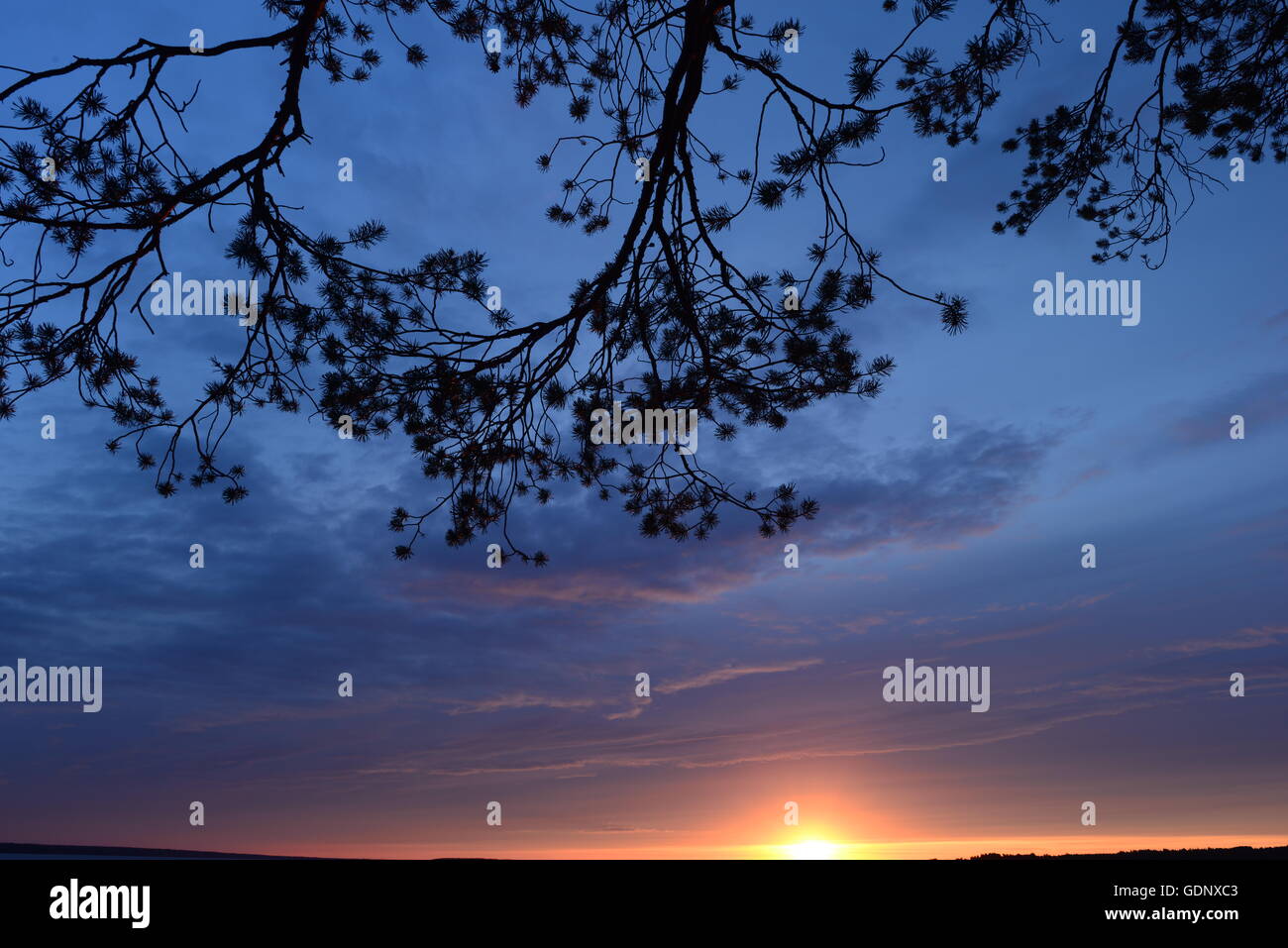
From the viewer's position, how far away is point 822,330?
6.06 metres

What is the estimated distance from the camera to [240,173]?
5.57 m

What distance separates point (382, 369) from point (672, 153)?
8.67 feet

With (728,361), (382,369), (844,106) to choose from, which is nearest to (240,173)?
(382,369)

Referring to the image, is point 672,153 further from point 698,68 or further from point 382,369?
point 382,369
